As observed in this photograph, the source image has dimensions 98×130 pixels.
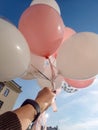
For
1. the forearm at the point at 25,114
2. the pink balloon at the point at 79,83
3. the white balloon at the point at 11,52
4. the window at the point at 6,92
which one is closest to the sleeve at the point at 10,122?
the forearm at the point at 25,114

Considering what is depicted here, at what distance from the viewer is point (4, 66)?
7.14 ft

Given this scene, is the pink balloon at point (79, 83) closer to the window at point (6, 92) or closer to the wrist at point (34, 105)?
the wrist at point (34, 105)

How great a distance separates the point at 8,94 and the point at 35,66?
25123 millimetres

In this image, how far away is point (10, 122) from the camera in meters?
1.49

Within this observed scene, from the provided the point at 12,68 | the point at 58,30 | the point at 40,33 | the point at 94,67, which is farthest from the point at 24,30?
the point at 94,67

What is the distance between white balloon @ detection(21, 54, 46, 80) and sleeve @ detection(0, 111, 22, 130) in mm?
1464

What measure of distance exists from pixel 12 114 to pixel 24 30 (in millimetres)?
1413

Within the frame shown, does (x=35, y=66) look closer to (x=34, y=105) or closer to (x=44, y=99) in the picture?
(x=44, y=99)

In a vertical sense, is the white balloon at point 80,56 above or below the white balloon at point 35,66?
above

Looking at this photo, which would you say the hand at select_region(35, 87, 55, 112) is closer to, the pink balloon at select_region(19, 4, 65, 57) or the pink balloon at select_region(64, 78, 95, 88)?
the pink balloon at select_region(19, 4, 65, 57)

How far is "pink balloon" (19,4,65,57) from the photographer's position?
2.62m

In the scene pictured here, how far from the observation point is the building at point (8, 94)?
26.1 metres

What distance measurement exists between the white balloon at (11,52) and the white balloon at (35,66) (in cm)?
72

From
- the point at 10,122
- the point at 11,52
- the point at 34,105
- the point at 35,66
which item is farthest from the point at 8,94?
the point at 10,122
